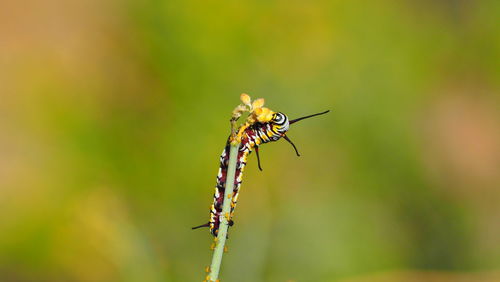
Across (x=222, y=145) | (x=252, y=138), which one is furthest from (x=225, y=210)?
(x=222, y=145)

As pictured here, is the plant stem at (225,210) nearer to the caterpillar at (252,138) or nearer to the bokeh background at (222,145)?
the caterpillar at (252,138)

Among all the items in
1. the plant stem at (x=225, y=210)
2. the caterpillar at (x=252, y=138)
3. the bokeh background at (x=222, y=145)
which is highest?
the bokeh background at (x=222, y=145)

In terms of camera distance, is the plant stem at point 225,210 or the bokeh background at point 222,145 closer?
the plant stem at point 225,210

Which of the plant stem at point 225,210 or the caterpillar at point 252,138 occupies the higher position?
the caterpillar at point 252,138

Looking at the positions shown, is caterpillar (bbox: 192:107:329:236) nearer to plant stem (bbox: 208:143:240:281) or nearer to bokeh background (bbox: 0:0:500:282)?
plant stem (bbox: 208:143:240:281)

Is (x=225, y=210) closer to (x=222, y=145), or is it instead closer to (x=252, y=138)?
(x=252, y=138)

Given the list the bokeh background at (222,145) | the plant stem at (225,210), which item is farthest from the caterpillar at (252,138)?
the bokeh background at (222,145)

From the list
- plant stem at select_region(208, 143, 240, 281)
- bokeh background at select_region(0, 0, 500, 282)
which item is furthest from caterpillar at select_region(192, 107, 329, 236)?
bokeh background at select_region(0, 0, 500, 282)

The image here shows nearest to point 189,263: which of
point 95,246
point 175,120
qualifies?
point 95,246

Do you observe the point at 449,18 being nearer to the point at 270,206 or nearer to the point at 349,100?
the point at 349,100
